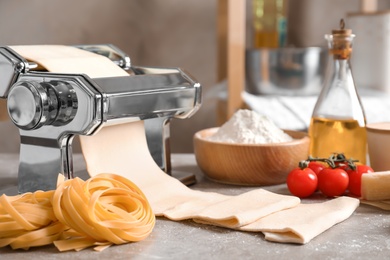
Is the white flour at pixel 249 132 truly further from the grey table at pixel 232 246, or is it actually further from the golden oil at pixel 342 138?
the grey table at pixel 232 246

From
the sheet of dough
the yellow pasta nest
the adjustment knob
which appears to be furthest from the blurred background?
the yellow pasta nest

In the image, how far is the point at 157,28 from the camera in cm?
255

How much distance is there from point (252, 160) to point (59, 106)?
1.23ft

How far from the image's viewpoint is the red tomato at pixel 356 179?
1.09 m

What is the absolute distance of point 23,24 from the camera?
2.48 m

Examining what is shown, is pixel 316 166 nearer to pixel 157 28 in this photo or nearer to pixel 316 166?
pixel 316 166

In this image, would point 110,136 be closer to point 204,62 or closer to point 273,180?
point 273,180

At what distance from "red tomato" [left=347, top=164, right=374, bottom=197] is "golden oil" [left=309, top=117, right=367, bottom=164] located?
11 cm

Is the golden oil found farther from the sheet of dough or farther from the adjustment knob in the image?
the adjustment knob

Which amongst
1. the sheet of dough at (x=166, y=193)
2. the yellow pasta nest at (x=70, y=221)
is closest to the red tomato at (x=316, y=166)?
the sheet of dough at (x=166, y=193)

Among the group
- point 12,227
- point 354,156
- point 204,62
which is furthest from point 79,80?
point 204,62

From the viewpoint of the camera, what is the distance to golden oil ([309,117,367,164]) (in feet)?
3.99

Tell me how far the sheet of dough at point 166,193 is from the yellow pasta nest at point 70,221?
12 centimetres

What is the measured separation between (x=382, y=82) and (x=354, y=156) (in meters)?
1.10
